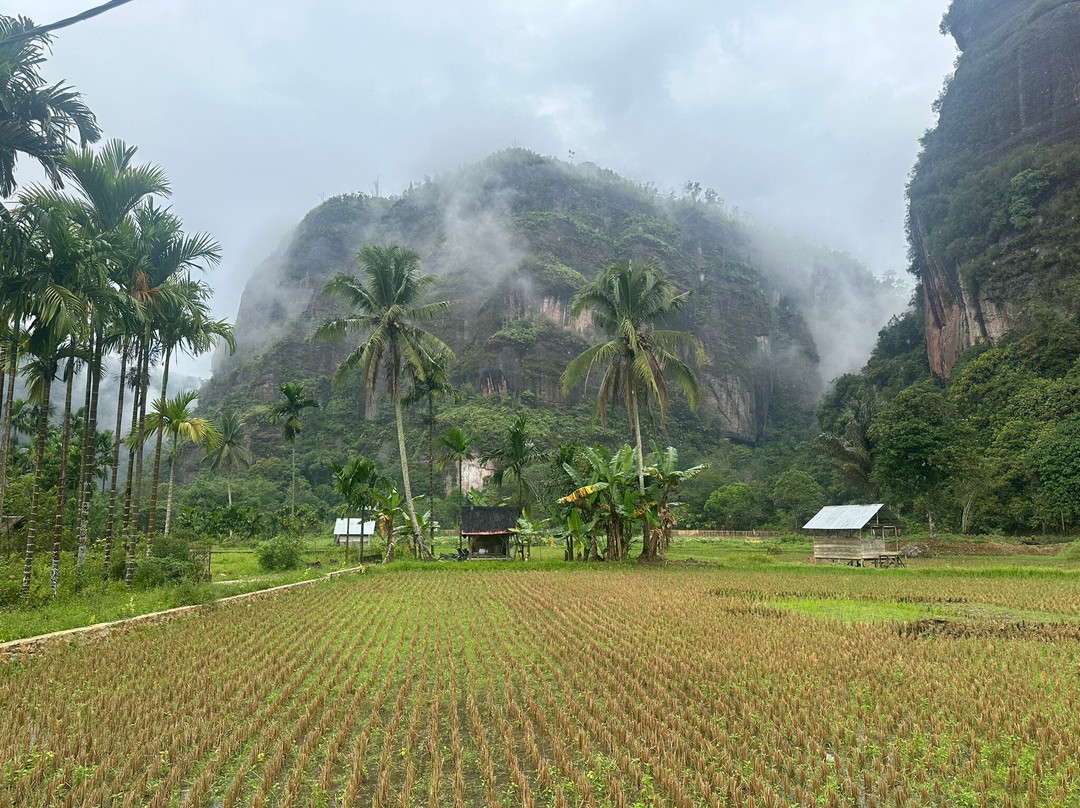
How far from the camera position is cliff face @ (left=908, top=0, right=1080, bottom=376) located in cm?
4453

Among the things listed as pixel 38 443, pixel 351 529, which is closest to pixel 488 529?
pixel 351 529

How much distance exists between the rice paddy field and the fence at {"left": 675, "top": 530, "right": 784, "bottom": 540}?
3312cm

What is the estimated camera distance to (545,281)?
103m

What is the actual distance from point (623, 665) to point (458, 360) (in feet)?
291

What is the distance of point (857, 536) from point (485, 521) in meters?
19.6

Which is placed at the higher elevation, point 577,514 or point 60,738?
point 577,514

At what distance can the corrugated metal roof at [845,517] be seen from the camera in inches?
1273

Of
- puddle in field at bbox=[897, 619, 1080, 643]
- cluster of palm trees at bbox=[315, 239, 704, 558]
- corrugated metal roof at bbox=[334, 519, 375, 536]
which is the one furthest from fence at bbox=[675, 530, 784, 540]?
puddle in field at bbox=[897, 619, 1080, 643]

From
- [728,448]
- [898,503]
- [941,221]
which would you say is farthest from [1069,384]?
[728,448]

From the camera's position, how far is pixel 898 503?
35906mm

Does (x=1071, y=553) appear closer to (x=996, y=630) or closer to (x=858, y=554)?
(x=858, y=554)

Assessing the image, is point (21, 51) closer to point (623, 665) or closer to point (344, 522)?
point (623, 665)

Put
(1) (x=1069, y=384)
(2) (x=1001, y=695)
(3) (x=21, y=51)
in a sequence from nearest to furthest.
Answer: (2) (x=1001, y=695) → (3) (x=21, y=51) → (1) (x=1069, y=384)

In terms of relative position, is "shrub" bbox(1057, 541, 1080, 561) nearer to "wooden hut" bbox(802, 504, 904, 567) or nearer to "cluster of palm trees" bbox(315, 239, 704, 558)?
"wooden hut" bbox(802, 504, 904, 567)
